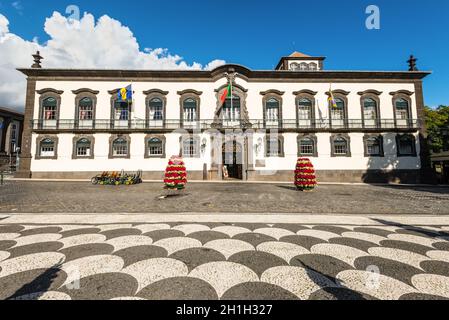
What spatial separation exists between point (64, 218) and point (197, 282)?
5136 mm

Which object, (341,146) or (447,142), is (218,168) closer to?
(341,146)

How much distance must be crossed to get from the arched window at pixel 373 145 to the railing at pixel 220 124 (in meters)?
1.11

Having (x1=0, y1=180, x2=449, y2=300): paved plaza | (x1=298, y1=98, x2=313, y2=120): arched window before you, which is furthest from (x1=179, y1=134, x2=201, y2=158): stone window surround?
(x1=0, y1=180, x2=449, y2=300): paved plaza

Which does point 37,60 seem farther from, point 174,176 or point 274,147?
point 274,147

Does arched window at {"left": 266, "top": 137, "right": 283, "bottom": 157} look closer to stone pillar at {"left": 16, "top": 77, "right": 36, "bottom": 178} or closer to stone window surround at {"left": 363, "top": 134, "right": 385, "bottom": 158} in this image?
stone window surround at {"left": 363, "top": 134, "right": 385, "bottom": 158}

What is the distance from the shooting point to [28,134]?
19.3 meters

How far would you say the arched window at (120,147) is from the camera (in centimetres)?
1970

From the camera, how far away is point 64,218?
5.44 metres

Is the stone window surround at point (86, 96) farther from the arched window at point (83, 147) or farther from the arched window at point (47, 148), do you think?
the arched window at point (47, 148)

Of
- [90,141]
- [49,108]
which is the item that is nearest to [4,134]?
[49,108]

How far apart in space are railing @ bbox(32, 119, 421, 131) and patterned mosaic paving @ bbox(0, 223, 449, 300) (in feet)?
52.9

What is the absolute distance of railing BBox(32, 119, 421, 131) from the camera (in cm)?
1966
